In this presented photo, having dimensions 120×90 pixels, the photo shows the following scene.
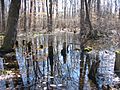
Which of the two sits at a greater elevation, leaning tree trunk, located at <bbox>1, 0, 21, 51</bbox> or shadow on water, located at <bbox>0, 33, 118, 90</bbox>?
leaning tree trunk, located at <bbox>1, 0, 21, 51</bbox>

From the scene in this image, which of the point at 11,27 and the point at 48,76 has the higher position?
the point at 11,27

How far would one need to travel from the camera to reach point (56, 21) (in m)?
59.5

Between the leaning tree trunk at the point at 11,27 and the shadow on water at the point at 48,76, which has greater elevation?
the leaning tree trunk at the point at 11,27

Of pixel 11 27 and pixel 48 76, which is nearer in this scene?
pixel 48 76

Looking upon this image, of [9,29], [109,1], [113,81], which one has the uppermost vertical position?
[109,1]

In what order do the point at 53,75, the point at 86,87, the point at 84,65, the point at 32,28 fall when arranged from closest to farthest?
the point at 86,87, the point at 53,75, the point at 84,65, the point at 32,28

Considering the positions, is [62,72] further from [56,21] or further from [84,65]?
[56,21]

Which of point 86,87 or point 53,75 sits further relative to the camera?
point 53,75

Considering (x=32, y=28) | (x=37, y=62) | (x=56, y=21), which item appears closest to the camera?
(x=37, y=62)

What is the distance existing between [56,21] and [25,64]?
155 feet

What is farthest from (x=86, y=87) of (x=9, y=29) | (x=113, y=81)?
(x=9, y=29)

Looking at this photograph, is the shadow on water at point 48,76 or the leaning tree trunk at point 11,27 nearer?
the shadow on water at point 48,76

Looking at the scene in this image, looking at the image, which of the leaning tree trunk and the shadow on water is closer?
the shadow on water

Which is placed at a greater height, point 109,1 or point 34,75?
point 109,1
